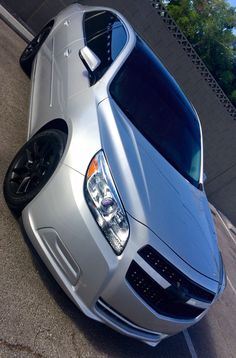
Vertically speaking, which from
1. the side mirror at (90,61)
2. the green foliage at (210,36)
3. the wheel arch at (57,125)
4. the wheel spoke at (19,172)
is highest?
the side mirror at (90,61)

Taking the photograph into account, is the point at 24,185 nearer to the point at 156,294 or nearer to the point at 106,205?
the point at 106,205

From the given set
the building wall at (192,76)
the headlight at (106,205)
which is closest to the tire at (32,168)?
the headlight at (106,205)

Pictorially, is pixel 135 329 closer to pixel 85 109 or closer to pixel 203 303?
pixel 203 303

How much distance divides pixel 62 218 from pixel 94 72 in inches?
58.0

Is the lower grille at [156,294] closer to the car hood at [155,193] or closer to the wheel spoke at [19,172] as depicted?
the car hood at [155,193]

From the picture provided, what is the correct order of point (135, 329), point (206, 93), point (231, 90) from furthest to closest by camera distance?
1. point (231, 90)
2. point (206, 93)
3. point (135, 329)

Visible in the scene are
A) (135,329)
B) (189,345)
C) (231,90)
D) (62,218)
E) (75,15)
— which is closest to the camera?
(62,218)

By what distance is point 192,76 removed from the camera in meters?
9.98

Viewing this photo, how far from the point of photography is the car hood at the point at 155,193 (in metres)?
2.76

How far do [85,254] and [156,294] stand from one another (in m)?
0.58

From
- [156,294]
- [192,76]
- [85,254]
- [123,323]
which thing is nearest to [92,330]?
[123,323]

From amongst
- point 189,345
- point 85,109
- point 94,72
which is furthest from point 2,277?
point 189,345

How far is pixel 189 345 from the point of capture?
4008mm

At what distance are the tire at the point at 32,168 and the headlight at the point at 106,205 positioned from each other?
365 millimetres
